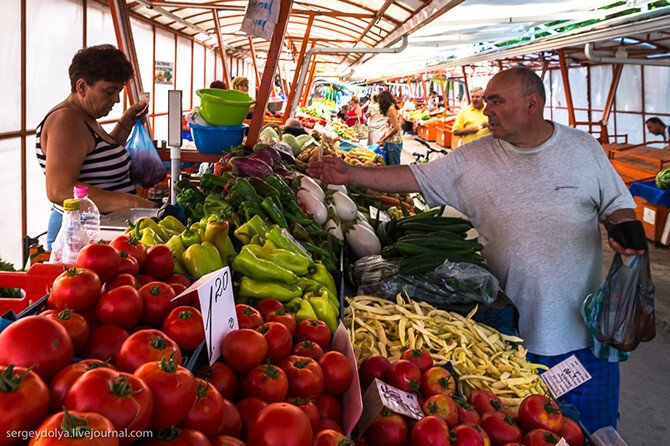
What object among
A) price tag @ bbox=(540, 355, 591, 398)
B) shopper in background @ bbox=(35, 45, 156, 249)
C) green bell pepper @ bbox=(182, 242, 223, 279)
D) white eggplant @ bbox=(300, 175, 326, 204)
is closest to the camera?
green bell pepper @ bbox=(182, 242, 223, 279)

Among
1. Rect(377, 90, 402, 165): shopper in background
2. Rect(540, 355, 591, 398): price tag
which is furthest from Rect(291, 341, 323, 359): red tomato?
Rect(377, 90, 402, 165): shopper in background

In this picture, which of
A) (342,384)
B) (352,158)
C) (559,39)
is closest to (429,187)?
(342,384)

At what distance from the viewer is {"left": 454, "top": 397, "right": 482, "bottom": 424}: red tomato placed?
1.60 meters

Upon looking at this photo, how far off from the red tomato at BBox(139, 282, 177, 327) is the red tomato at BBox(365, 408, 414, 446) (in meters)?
0.63

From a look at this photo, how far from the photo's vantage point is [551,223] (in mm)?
2961

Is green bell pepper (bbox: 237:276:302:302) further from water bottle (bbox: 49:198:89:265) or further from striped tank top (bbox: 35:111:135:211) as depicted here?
striped tank top (bbox: 35:111:135:211)

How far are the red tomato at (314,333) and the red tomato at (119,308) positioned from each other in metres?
0.53

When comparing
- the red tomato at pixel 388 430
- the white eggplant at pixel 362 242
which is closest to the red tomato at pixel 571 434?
the red tomato at pixel 388 430

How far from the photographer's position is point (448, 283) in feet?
9.39

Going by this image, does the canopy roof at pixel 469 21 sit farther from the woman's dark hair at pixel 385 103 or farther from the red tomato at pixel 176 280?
the red tomato at pixel 176 280

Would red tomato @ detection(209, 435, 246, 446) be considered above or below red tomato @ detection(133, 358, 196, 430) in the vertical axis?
below

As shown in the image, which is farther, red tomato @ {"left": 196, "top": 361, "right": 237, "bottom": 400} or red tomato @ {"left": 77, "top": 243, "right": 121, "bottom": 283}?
red tomato @ {"left": 77, "top": 243, "right": 121, "bottom": 283}

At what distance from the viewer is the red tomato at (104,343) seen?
130 centimetres

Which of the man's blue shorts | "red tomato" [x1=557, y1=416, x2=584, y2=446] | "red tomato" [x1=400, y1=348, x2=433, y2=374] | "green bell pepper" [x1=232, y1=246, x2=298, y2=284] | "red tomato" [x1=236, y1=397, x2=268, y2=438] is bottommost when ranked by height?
the man's blue shorts
